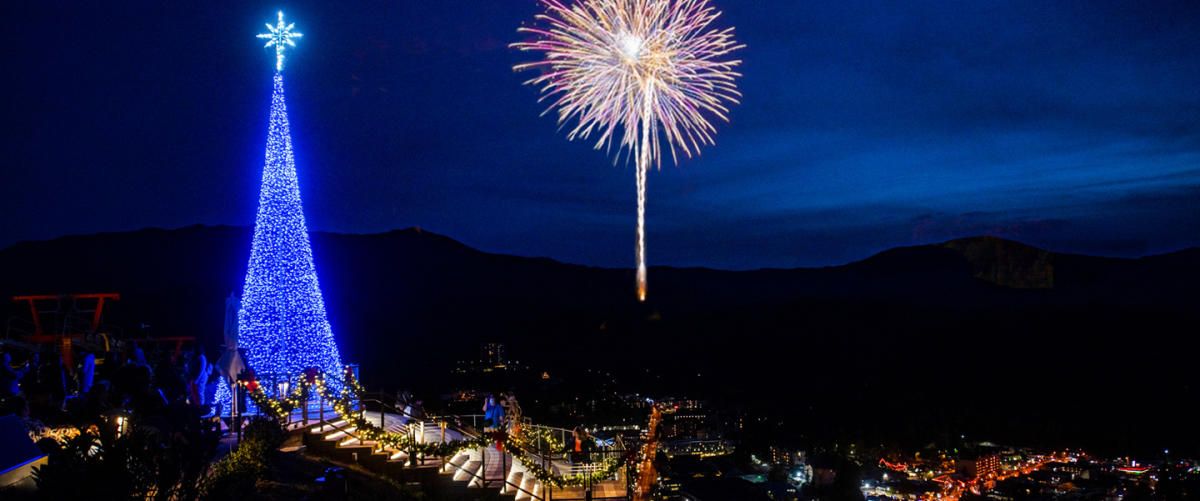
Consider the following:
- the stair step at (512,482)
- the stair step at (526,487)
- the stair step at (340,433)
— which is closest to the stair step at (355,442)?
the stair step at (340,433)

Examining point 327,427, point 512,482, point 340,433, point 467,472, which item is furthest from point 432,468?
point 327,427

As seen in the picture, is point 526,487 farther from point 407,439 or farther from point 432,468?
point 407,439

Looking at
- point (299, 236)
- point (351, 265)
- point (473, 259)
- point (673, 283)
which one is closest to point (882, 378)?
point (673, 283)

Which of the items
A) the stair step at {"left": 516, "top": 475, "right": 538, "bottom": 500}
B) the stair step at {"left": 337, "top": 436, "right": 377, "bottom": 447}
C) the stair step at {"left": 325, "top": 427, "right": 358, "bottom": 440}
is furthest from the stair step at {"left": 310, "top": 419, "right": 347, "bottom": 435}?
the stair step at {"left": 516, "top": 475, "right": 538, "bottom": 500}

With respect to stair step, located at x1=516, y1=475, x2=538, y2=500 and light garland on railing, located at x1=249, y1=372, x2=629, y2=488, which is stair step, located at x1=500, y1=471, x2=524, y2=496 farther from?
light garland on railing, located at x1=249, y1=372, x2=629, y2=488

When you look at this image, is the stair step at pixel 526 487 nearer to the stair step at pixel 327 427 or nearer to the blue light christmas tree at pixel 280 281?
the stair step at pixel 327 427
